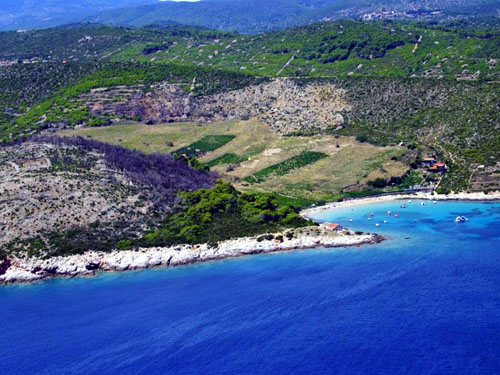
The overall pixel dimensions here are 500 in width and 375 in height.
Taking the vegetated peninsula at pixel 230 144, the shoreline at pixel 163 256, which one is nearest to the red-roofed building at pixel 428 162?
the vegetated peninsula at pixel 230 144

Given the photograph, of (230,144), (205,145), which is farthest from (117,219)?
(230,144)

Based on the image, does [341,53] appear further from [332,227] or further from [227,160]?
[332,227]

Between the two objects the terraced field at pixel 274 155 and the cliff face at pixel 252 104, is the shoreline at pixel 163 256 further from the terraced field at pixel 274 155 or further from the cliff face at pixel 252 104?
the cliff face at pixel 252 104

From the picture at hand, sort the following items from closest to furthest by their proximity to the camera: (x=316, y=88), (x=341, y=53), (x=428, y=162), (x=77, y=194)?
(x=77, y=194) < (x=428, y=162) < (x=316, y=88) < (x=341, y=53)

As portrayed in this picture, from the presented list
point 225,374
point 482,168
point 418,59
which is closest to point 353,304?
point 225,374

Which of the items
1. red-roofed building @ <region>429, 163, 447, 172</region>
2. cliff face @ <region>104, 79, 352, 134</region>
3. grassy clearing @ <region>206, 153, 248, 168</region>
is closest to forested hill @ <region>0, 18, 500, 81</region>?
cliff face @ <region>104, 79, 352, 134</region>

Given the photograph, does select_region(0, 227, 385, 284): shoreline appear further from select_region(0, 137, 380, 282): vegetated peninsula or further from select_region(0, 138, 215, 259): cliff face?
select_region(0, 138, 215, 259): cliff face

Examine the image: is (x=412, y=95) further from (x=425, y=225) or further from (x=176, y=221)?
(x=176, y=221)
